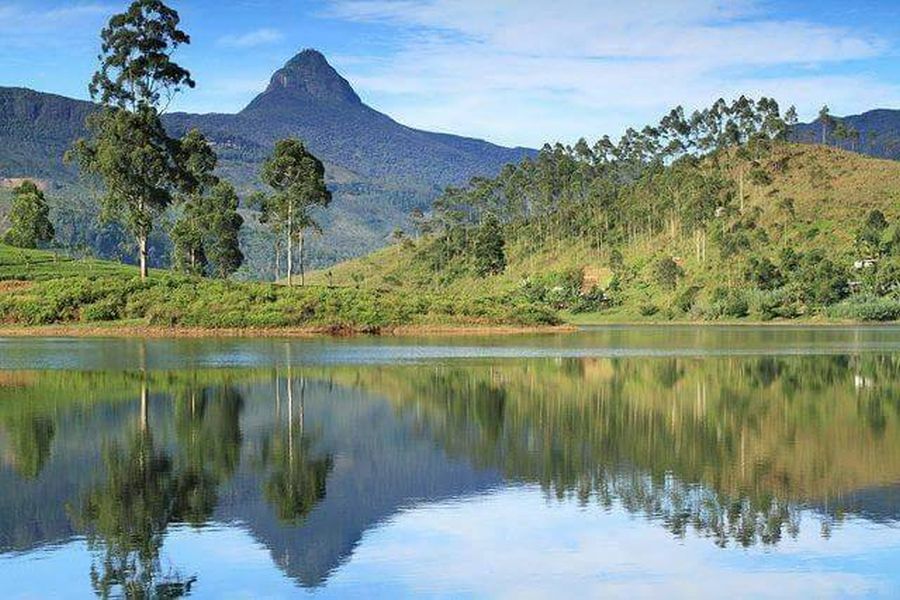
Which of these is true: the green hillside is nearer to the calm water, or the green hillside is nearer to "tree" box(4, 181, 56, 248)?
"tree" box(4, 181, 56, 248)

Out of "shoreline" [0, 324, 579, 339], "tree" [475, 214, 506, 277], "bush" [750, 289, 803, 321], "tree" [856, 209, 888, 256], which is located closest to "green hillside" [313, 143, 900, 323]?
"bush" [750, 289, 803, 321]

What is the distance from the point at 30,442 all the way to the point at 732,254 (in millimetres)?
134010


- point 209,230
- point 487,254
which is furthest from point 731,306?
point 487,254

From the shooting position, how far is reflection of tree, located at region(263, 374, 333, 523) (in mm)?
23406

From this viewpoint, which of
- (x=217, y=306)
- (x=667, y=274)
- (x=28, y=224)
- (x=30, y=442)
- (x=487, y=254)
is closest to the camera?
(x=30, y=442)

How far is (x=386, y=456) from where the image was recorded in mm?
29828

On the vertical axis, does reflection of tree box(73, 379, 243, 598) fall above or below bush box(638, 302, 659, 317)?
above

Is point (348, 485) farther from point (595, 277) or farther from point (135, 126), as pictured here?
point (595, 277)

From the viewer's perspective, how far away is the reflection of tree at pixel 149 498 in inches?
711

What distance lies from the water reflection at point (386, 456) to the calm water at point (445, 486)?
0.10m

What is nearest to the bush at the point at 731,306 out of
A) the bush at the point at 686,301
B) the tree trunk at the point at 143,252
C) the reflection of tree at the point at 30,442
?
the bush at the point at 686,301

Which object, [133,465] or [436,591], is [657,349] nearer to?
Answer: [133,465]

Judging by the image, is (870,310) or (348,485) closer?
(348,485)

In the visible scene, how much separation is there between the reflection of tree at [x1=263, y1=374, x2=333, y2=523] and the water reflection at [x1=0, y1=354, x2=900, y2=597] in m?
0.09
